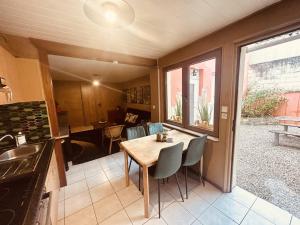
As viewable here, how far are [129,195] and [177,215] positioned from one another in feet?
→ 2.30

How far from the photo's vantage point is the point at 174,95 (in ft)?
9.51

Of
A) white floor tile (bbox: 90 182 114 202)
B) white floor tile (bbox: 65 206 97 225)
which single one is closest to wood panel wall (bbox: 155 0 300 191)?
white floor tile (bbox: 90 182 114 202)

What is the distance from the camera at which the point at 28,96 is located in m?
1.81

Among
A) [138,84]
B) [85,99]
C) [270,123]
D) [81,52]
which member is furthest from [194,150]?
[85,99]

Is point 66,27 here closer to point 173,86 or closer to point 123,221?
point 173,86

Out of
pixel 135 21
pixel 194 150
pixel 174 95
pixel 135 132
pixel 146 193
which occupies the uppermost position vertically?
pixel 135 21

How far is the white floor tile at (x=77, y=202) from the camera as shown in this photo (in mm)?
1656

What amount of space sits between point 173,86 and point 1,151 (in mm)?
2762

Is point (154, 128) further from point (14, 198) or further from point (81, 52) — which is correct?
point (14, 198)

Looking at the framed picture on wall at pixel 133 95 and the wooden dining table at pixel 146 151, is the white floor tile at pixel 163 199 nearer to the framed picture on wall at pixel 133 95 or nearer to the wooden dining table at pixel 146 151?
the wooden dining table at pixel 146 151

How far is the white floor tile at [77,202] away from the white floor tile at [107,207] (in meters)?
0.16

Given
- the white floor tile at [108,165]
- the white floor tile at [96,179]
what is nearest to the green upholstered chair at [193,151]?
the white floor tile at [96,179]

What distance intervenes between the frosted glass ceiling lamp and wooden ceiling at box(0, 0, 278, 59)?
6cm

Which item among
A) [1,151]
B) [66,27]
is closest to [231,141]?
[66,27]
